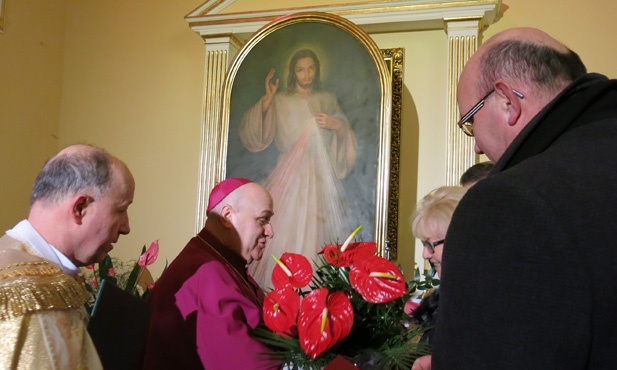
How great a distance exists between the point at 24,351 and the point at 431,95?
14.7 ft

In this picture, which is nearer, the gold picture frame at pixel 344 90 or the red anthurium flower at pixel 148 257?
the red anthurium flower at pixel 148 257

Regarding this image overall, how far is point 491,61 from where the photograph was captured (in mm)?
1554

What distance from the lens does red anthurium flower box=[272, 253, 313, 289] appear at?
7.30 ft

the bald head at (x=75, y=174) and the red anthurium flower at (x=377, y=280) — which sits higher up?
the bald head at (x=75, y=174)

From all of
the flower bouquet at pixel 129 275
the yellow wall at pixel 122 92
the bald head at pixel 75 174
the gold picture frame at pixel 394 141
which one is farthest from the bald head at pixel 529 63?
the yellow wall at pixel 122 92

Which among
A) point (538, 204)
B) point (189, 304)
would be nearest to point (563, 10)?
point (189, 304)

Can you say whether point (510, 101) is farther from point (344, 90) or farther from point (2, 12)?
point (2, 12)

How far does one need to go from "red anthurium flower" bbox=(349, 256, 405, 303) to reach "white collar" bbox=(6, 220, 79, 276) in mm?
860

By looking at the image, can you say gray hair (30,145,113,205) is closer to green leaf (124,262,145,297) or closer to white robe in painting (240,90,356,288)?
green leaf (124,262,145,297)

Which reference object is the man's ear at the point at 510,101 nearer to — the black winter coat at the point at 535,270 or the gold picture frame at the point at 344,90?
the black winter coat at the point at 535,270

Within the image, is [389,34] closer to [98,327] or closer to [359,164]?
[359,164]

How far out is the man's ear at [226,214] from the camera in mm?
3391

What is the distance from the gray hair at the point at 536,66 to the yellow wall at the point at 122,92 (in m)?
4.16

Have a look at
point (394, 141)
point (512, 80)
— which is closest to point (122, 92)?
point (394, 141)
